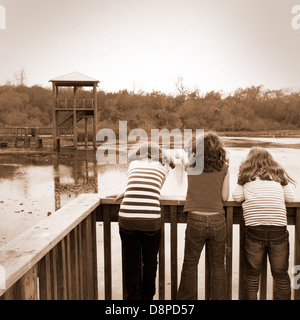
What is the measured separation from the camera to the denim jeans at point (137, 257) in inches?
101

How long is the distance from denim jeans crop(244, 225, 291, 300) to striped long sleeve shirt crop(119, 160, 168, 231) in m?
0.68

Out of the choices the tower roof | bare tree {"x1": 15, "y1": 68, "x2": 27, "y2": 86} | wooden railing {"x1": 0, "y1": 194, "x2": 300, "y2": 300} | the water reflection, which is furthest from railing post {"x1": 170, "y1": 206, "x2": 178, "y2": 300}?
bare tree {"x1": 15, "y1": 68, "x2": 27, "y2": 86}

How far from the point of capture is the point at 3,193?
11.4 metres

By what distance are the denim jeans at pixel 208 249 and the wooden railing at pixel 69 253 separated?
0.09 meters

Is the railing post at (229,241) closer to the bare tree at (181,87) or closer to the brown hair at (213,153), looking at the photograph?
the brown hair at (213,153)

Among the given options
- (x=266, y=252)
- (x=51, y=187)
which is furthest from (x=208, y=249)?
(x=51, y=187)

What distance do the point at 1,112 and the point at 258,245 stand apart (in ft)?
220

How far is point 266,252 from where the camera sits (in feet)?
8.53

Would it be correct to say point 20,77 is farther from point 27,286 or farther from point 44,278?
point 27,286

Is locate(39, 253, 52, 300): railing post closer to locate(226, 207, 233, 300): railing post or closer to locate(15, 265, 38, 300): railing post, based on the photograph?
locate(15, 265, 38, 300): railing post

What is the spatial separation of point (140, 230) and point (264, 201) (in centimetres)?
91

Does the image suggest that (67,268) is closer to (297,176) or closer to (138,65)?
(297,176)

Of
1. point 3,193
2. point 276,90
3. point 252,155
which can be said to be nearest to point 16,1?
point 252,155

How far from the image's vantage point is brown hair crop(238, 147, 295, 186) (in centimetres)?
266
